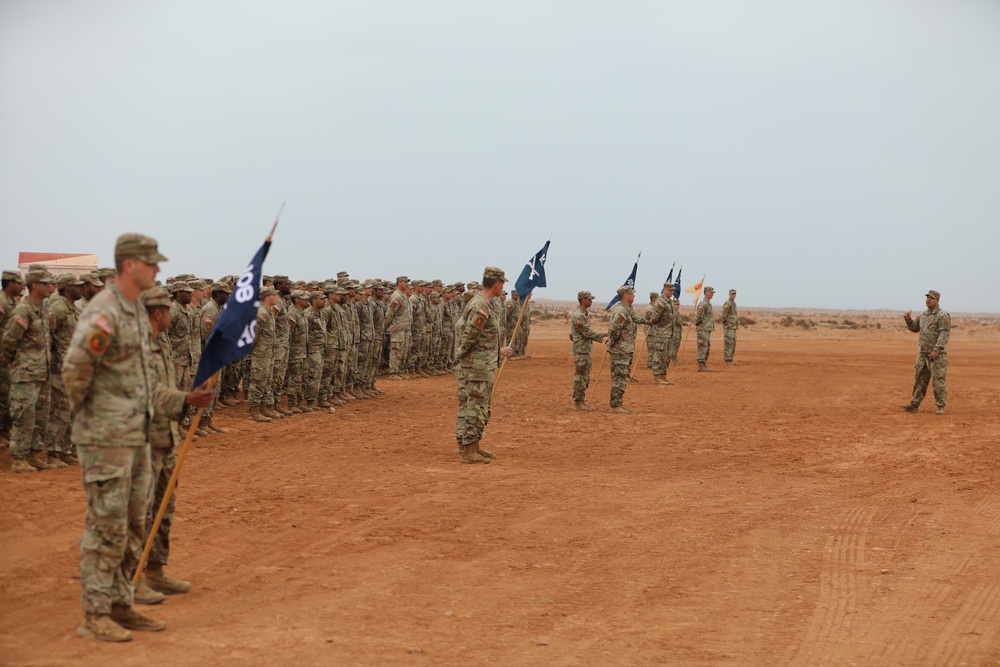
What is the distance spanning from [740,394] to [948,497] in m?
12.0

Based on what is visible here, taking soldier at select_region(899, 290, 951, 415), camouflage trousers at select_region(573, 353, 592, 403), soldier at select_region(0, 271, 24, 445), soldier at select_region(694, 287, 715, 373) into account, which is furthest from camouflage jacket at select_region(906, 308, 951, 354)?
soldier at select_region(0, 271, 24, 445)

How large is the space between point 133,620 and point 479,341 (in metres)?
7.47

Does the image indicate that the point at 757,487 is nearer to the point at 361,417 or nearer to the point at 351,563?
Answer: the point at 351,563

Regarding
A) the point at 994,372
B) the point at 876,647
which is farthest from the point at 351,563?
the point at 994,372

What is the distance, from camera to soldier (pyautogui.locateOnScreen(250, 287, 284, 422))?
651 inches

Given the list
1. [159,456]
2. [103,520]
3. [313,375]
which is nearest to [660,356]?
[313,375]

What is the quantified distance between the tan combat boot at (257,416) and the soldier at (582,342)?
6131 mm

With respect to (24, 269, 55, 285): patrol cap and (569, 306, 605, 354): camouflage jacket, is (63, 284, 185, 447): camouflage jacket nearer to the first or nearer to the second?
(24, 269, 55, 285): patrol cap

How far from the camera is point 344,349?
1986 centimetres

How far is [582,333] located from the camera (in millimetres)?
19891

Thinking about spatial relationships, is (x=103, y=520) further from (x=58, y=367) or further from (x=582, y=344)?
(x=582, y=344)

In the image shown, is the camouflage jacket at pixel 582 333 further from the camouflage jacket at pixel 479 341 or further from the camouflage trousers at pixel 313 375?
the camouflage jacket at pixel 479 341

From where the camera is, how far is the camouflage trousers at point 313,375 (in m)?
18.6

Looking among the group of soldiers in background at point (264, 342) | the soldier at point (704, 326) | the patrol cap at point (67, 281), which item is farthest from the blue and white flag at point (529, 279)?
the soldier at point (704, 326)
